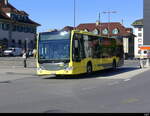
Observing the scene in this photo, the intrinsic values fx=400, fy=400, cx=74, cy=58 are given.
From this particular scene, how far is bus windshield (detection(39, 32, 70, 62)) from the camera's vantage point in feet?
73.5

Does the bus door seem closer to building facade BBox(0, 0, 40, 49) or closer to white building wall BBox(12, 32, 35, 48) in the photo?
building facade BBox(0, 0, 40, 49)

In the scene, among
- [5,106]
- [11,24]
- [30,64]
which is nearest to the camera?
[5,106]

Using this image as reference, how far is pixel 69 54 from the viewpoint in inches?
881

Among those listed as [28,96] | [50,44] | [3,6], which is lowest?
[28,96]

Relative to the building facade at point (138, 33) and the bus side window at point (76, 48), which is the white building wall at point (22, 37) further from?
the bus side window at point (76, 48)

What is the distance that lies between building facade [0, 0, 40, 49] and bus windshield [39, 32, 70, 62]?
191 ft

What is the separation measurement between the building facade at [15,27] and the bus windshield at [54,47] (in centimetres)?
5836

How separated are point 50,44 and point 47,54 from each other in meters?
0.61

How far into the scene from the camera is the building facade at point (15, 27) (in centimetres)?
8262

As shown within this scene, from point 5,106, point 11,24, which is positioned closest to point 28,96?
point 5,106

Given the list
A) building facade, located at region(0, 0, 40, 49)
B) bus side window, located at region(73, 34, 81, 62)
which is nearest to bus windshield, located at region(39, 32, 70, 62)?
bus side window, located at region(73, 34, 81, 62)

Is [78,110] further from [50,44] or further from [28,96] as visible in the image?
[50,44]

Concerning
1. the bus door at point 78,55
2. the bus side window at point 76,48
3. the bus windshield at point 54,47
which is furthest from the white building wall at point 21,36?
the bus side window at point 76,48

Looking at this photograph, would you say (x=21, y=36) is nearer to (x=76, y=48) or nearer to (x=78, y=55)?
(x=78, y=55)
